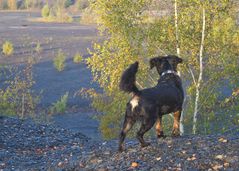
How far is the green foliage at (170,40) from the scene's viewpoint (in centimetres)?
1948

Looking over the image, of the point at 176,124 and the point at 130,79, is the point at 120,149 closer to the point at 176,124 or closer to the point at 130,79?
the point at 176,124

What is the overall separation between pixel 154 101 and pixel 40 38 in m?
59.9

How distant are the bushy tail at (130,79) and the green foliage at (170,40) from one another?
9101 mm

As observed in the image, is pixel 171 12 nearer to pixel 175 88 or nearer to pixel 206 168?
pixel 175 88

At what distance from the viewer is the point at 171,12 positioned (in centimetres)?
2012

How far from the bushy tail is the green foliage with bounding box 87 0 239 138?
9101mm

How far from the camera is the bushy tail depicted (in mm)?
10242

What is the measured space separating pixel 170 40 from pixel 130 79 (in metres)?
9.66

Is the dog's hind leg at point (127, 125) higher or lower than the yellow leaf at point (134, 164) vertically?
higher

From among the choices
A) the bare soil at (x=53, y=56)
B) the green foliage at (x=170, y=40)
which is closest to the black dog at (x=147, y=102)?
the green foliage at (x=170, y=40)

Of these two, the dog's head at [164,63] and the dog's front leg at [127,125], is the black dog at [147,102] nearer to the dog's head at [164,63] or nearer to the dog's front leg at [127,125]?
the dog's front leg at [127,125]

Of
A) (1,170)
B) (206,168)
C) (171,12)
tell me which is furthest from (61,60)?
(206,168)

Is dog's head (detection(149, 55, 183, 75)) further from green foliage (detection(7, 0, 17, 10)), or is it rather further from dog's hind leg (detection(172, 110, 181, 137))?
green foliage (detection(7, 0, 17, 10))

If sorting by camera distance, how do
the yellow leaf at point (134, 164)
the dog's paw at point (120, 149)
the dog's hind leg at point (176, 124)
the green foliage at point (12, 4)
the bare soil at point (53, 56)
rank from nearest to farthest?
the yellow leaf at point (134, 164) < the dog's paw at point (120, 149) < the dog's hind leg at point (176, 124) < the bare soil at point (53, 56) < the green foliage at point (12, 4)
